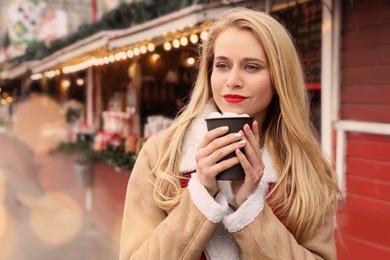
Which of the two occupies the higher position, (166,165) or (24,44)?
(24,44)

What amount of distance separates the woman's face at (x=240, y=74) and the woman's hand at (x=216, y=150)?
254mm

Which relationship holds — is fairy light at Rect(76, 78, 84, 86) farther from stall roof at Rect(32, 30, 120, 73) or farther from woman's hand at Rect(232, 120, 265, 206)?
woman's hand at Rect(232, 120, 265, 206)

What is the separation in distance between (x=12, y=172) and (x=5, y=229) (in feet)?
18.7

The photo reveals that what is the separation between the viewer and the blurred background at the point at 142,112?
179 inches

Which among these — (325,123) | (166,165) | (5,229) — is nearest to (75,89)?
(5,229)

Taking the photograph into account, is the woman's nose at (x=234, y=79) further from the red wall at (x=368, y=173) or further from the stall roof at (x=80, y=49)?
the stall roof at (x=80, y=49)

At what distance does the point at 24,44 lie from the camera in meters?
18.2

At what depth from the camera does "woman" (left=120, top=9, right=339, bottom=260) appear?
149 cm

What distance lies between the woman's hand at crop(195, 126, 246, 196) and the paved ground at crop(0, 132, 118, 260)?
17.6 feet

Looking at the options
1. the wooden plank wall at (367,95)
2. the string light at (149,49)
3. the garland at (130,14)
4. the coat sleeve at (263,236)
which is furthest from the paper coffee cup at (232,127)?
the garland at (130,14)

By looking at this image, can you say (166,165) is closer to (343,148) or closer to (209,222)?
(209,222)

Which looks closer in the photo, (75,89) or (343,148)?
(343,148)

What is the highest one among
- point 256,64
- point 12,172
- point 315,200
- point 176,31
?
point 176,31

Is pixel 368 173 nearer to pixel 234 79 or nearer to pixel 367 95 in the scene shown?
pixel 367 95
